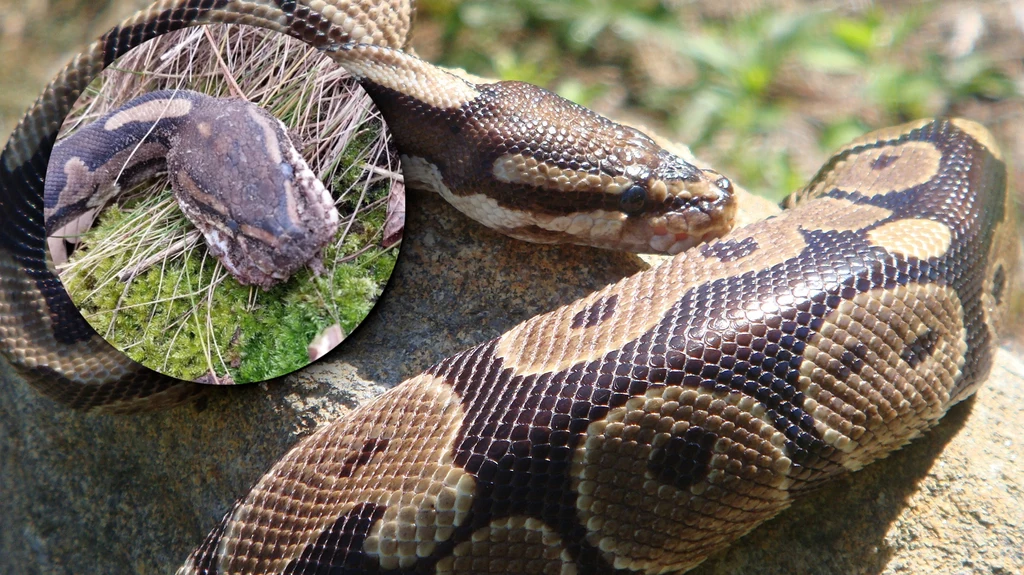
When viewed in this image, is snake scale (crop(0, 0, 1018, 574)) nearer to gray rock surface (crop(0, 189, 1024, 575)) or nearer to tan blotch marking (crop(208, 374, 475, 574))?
tan blotch marking (crop(208, 374, 475, 574))

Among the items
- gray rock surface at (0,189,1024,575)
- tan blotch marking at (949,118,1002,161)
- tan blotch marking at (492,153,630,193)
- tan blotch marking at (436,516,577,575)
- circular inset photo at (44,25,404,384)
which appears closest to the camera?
tan blotch marking at (436,516,577,575)

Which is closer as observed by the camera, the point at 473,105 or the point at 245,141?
the point at 245,141

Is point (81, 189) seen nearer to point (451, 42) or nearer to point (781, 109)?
point (451, 42)

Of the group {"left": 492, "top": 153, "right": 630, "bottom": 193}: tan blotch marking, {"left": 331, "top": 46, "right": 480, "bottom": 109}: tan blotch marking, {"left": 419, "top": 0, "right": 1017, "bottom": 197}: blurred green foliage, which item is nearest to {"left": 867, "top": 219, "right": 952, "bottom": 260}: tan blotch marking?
{"left": 492, "top": 153, "right": 630, "bottom": 193}: tan blotch marking

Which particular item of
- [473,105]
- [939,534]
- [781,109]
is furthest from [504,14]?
[939,534]

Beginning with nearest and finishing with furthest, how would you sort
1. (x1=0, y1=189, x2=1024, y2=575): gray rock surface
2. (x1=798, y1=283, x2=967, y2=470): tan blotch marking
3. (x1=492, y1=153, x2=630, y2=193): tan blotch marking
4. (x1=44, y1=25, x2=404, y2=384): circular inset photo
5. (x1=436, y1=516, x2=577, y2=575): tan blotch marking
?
(x1=436, y1=516, x2=577, y2=575): tan blotch marking, (x1=798, y1=283, x2=967, y2=470): tan blotch marking, (x1=44, y1=25, x2=404, y2=384): circular inset photo, (x1=0, y1=189, x2=1024, y2=575): gray rock surface, (x1=492, y1=153, x2=630, y2=193): tan blotch marking

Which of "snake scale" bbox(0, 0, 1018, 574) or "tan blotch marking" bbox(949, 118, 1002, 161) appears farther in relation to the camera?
"tan blotch marking" bbox(949, 118, 1002, 161)

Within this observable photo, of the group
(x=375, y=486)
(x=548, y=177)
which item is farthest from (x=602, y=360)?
(x=548, y=177)

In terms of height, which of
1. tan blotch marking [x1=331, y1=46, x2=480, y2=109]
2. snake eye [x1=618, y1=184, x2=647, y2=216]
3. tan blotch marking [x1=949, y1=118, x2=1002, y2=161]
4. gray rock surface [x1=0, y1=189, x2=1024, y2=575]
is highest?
tan blotch marking [x1=331, y1=46, x2=480, y2=109]
